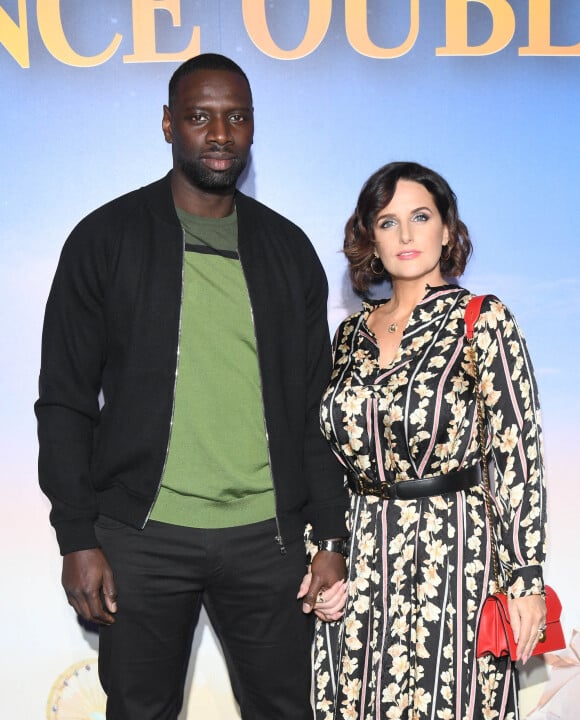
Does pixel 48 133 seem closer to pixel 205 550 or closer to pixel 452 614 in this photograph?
pixel 205 550

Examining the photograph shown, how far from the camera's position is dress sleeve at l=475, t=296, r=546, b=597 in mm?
2033

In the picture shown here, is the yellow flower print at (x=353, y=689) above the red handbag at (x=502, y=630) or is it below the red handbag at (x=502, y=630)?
below

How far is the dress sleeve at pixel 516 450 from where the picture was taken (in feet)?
6.67

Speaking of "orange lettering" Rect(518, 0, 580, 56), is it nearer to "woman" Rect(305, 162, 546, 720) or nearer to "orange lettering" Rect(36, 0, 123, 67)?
"woman" Rect(305, 162, 546, 720)

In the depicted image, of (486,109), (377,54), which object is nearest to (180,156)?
(377,54)

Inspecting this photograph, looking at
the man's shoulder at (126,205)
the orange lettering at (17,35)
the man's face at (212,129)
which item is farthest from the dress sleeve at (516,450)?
the orange lettering at (17,35)

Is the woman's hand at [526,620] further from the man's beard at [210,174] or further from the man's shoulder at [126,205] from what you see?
the man's shoulder at [126,205]

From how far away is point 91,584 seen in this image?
1.98m

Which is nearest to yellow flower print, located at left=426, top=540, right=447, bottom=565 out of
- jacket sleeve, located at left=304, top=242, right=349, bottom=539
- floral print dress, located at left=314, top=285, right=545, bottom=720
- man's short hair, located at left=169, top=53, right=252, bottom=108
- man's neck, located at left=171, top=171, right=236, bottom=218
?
floral print dress, located at left=314, top=285, right=545, bottom=720

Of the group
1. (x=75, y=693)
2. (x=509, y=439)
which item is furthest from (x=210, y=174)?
(x=75, y=693)

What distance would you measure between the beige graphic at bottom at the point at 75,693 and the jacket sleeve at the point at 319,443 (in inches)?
42.3

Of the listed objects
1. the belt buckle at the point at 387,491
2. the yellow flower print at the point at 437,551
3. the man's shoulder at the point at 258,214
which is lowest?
the yellow flower print at the point at 437,551

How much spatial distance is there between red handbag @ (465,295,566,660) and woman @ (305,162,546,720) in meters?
0.02

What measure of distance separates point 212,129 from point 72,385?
2.21 ft
